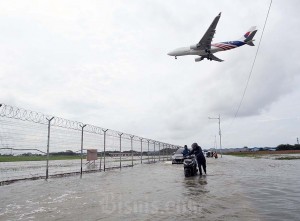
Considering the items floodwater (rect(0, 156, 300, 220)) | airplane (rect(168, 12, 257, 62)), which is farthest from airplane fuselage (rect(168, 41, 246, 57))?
floodwater (rect(0, 156, 300, 220))

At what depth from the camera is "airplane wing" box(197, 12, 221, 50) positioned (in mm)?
26586

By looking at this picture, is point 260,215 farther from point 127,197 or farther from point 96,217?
point 127,197

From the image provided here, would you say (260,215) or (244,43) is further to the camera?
(244,43)

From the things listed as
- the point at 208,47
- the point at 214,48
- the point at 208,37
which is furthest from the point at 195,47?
the point at 208,37

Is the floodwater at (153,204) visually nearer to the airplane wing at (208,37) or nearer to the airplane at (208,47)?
the airplane wing at (208,37)

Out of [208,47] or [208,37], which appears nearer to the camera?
[208,37]

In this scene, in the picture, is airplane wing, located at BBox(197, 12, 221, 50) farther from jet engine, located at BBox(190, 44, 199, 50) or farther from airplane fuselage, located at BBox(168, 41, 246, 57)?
airplane fuselage, located at BBox(168, 41, 246, 57)

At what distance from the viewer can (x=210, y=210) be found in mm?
7148

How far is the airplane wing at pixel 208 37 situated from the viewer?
26.6 meters

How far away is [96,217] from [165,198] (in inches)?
113

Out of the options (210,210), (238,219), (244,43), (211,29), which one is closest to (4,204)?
(210,210)

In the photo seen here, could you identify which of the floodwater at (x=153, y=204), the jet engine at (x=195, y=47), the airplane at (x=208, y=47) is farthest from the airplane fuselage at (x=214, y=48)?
the floodwater at (x=153, y=204)

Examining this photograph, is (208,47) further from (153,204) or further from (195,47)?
(153,204)

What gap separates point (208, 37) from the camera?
29.5 metres
